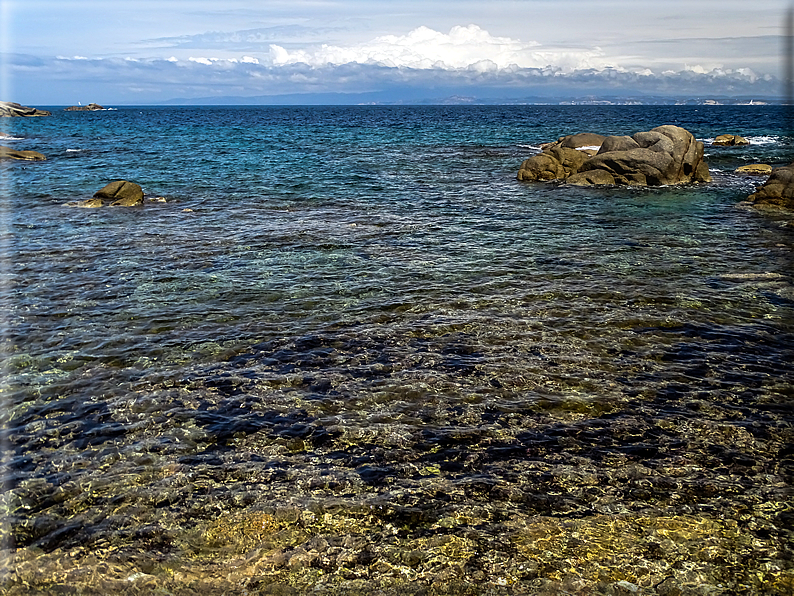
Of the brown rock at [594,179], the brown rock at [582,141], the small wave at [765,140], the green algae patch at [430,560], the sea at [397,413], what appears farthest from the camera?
the small wave at [765,140]

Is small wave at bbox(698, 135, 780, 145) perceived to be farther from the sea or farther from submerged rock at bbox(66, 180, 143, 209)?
submerged rock at bbox(66, 180, 143, 209)

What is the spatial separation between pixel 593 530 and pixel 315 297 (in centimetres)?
1151

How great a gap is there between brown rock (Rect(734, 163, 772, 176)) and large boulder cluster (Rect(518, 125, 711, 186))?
5.78m

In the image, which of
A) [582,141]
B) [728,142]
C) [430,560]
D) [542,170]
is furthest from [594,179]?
[430,560]

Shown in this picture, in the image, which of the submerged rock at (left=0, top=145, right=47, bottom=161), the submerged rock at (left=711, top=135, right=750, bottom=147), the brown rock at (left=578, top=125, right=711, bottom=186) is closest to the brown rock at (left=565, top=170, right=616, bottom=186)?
the brown rock at (left=578, top=125, right=711, bottom=186)

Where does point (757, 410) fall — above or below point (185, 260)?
below

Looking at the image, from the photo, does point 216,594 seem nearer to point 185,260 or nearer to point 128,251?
point 185,260

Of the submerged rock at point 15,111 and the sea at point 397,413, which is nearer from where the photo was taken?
the sea at point 397,413

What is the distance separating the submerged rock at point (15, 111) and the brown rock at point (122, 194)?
4759 inches

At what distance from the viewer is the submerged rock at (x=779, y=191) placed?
102 ft

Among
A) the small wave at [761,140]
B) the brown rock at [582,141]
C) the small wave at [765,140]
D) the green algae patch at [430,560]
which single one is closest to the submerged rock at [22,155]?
the brown rock at [582,141]

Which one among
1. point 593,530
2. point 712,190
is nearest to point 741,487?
point 593,530

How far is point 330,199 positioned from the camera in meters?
35.0

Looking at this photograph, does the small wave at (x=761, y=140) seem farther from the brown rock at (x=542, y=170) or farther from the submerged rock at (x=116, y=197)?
the submerged rock at (x=116, y=197)
